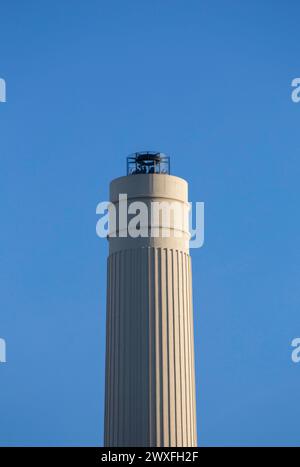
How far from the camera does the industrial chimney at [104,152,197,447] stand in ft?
292

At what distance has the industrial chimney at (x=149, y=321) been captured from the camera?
89000 mm

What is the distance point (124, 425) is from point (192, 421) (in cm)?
470

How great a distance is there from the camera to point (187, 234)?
9406 cm

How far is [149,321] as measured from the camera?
90.4 m

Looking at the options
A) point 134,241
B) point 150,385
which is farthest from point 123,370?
point 134,241
